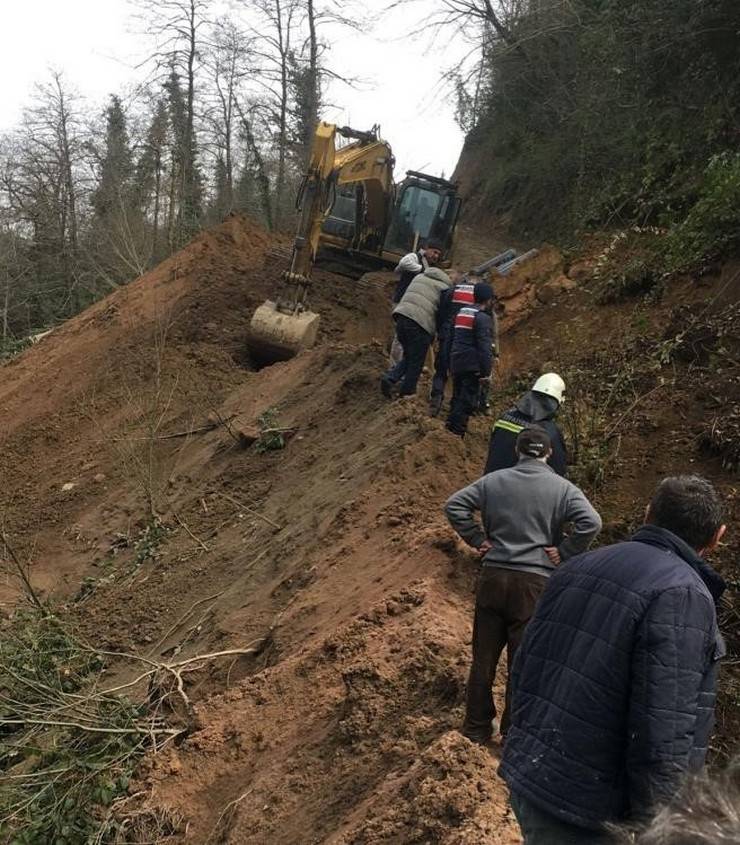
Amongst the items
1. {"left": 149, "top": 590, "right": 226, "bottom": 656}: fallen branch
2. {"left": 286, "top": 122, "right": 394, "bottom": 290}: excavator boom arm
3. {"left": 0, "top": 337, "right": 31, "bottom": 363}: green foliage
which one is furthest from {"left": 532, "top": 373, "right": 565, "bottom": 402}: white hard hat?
{"left": 0, "top": 337, "right": 31, "bottom": 363}: green foliage

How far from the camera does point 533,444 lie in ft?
14.0

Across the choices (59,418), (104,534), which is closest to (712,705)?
(104,534)

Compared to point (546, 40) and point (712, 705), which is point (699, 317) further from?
point (546, 40)

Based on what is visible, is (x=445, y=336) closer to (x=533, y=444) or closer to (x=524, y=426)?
(x=524, y=426)

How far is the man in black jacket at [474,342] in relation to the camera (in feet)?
26.7

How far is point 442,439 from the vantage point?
8391 millimetres

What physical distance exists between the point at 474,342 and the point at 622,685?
590 cm

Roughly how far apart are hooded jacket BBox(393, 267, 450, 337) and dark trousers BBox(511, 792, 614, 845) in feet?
22.3

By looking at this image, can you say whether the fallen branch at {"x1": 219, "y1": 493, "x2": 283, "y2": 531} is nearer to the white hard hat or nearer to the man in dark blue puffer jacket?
the white hard hat

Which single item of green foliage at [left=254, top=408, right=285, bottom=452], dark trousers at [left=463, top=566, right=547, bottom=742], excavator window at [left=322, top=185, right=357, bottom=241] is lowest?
green foliage at [left=254, top=408, right=285, bottom=452]

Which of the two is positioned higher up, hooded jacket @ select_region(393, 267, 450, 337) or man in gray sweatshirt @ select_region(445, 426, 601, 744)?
hooded jacket @ select_region(393, 267, 450, 337)

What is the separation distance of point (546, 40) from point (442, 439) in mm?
16520

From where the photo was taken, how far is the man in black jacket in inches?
320

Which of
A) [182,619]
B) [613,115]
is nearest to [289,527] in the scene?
[182,619]
